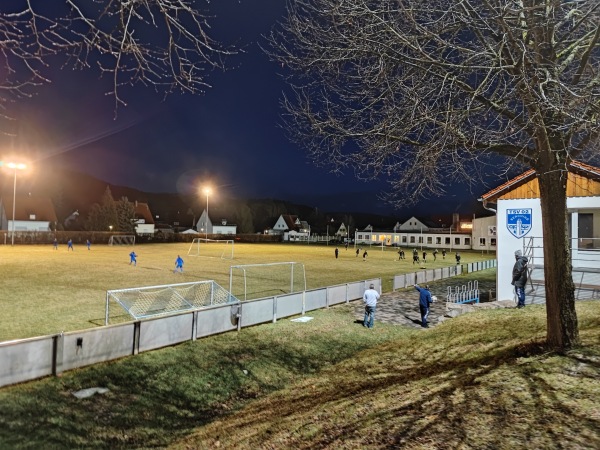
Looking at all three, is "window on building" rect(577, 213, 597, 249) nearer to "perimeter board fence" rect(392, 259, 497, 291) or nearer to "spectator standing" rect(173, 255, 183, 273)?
"perimeter board fence" rect(392, 259, 497, 291)

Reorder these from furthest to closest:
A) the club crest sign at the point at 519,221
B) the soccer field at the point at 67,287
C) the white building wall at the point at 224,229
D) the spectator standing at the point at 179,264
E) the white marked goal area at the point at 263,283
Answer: the white building wall at the point at 224,229 < the spectator standing at the point at 179,264 < the white marked goal area at the point at 263,283 < the club crest sign at the point at 519,221 < the soccer field at the point at 67,287

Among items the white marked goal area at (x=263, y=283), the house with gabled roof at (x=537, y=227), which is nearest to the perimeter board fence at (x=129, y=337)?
the white marked goal area at (x=263, y=283)

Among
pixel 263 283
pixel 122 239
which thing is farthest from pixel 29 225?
pixel 263 283

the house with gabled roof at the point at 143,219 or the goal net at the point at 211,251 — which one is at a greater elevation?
the house with gabled roof at the point at 143,219

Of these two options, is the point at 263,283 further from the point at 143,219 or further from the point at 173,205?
the point at 173,205

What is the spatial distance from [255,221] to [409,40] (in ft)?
416

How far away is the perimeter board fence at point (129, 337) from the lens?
7.64m

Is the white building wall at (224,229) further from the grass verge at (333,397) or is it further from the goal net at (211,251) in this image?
the grass verge at (333,397)

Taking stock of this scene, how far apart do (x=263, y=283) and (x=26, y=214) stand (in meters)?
Result: 74.1

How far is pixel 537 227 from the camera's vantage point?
17484 mm

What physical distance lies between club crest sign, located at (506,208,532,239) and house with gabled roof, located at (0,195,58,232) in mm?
84586

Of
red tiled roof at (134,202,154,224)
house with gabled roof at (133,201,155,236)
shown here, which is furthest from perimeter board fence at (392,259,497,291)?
red tiled roof at (134,202,154,224)

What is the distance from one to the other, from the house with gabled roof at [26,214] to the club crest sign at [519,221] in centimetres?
8459

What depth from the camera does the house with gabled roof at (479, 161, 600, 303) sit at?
620 inches
